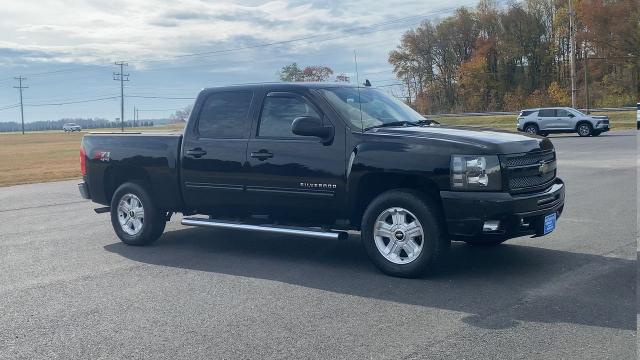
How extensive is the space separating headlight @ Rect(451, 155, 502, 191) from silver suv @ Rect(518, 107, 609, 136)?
→ 3073 cm

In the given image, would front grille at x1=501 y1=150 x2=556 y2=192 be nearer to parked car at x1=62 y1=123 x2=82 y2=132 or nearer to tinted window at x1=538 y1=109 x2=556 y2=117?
tinted window at x1=538 y1=109 x2=556 y2=117

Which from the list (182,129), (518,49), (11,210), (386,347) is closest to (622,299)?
(386,347)

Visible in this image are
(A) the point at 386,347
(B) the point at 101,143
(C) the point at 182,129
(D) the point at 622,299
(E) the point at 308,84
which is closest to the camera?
(A) the point at 386,347

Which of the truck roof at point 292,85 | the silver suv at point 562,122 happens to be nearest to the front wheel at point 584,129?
the silver suv at point 562,122

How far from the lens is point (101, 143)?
8844mm

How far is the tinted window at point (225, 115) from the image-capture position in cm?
765

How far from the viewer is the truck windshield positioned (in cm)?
702

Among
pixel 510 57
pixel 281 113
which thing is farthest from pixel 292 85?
pixel 510 57

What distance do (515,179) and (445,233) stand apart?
80 cm

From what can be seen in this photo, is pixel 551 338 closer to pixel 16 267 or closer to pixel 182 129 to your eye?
pixel 182 129

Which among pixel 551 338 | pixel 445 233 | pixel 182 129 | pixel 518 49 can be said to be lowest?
pixel 551 338

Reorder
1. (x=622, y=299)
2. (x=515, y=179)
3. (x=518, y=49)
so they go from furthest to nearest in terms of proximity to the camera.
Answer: (x=518, y=49)
(x=515, y=179)
(x=622, y=299)

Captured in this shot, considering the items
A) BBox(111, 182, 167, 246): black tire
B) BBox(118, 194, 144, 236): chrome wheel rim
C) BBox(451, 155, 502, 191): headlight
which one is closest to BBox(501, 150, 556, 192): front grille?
BBox(451, 155, 502, 191): headlight

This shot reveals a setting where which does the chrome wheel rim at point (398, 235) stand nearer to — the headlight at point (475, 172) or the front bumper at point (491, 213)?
the front bumper at point (491, 213)
